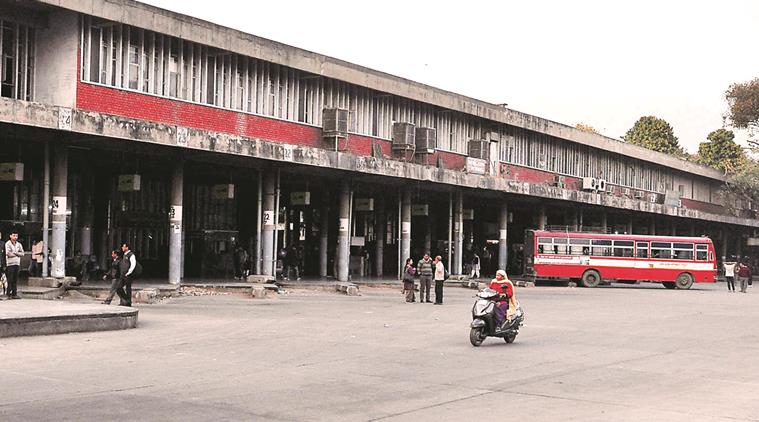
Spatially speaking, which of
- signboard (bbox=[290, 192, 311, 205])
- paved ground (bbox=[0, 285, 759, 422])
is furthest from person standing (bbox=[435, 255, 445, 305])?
signboard (bbox=[290, 192, 311, 205])

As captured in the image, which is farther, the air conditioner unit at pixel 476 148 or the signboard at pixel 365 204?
the air conditioner unit at pixel 476 148

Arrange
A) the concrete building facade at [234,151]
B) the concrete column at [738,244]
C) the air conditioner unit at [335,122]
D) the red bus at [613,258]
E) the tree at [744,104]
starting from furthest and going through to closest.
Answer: the concrete column at [738,244]
the tree at [744,104]
the red bus at [613,258]
the air conditioner unit at [335,122]
the concrete building facade at [234,151]

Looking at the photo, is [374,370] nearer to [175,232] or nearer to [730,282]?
[175,232]

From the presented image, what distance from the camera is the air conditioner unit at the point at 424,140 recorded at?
129 feet

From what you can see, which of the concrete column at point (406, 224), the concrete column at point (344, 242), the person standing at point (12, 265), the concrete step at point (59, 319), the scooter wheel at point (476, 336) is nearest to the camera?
the concrete step at point (59, 319)

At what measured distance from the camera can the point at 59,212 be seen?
25094mm

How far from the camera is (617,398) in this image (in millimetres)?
10719

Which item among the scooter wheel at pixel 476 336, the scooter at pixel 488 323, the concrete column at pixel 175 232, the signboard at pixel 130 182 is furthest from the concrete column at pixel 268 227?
the scooter wheel at pixel 476 336

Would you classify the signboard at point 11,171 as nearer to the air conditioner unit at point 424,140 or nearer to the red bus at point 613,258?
the air conditioner unit at point 424,140

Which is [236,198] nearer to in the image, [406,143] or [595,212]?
[406,143]

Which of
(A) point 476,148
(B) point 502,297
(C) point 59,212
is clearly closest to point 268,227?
(C) point 59,212

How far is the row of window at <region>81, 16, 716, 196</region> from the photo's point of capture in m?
26.6

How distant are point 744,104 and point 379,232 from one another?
103 feet

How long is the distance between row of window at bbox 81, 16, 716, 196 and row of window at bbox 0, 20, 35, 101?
1.48 m
